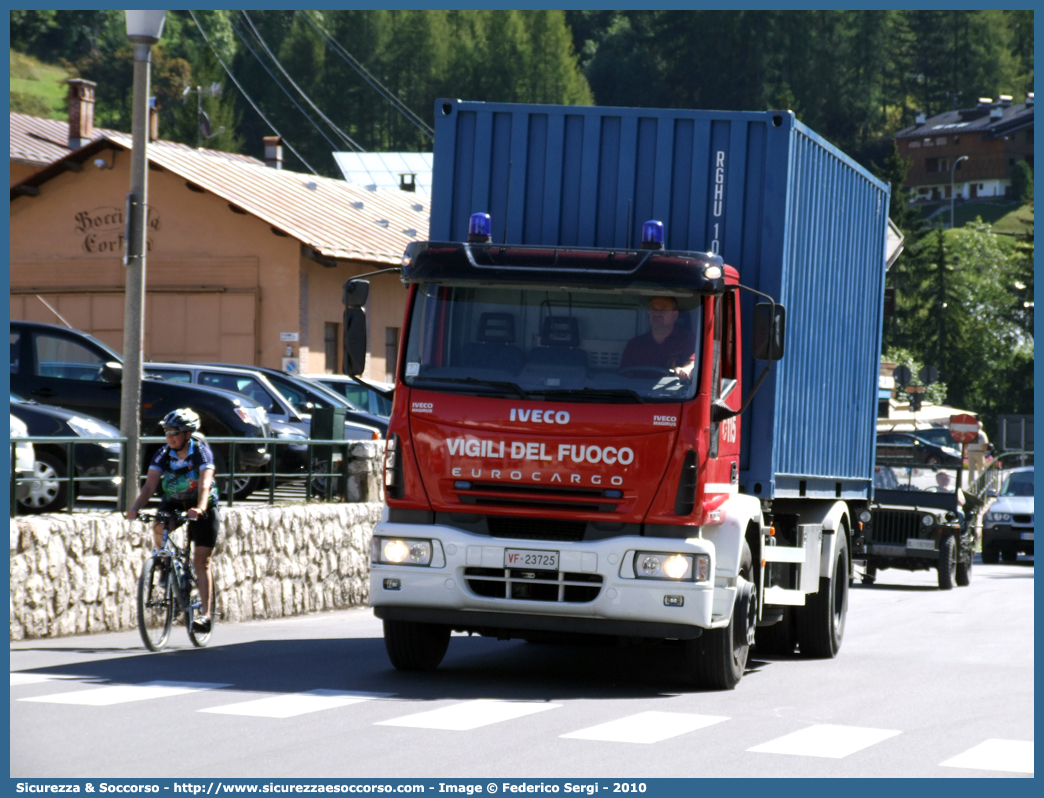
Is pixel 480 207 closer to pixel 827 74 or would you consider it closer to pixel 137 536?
pixel 137 536

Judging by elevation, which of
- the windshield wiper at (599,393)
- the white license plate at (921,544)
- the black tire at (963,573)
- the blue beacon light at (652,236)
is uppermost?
the blue beacon light at (652,236)

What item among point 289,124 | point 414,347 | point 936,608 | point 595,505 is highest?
point 289,124

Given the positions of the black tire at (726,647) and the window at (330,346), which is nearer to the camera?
the black tire at (726,647)

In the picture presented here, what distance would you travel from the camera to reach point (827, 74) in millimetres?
108312

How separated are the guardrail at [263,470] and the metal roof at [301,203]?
17.1 meters

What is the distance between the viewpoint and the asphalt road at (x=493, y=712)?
772 cm

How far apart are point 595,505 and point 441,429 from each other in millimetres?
1007

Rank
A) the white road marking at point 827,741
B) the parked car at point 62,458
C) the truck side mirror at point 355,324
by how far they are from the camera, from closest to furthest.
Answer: the white road marking at point 827,741
the truck side mirror at point 355,324
the parked car at point 62,458

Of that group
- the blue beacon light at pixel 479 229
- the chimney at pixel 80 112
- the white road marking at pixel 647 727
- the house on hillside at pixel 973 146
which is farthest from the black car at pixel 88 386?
the house on hillside at pixel 973 146

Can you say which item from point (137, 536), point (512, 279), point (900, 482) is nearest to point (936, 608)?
point (900, 482)

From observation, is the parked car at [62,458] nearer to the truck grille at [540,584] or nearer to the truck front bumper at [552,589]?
the truck front bumper at [552,589]

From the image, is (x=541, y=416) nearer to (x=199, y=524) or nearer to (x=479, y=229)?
(x=479, y=229)

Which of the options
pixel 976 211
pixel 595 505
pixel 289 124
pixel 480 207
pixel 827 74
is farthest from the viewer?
pixel 976 211

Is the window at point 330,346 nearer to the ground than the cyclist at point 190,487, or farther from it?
farther from it
